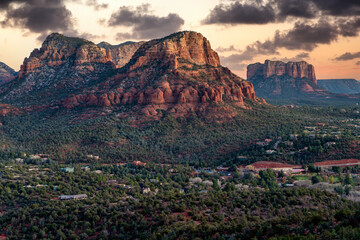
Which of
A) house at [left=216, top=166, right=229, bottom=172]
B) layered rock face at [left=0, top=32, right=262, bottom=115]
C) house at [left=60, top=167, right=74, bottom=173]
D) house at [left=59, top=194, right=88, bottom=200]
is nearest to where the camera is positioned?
house at [left=59, top=194, right=88, bottom=200]

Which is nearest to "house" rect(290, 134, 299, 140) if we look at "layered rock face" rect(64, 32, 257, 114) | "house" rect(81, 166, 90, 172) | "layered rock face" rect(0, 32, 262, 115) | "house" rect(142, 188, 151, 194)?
"layered rock face" rect(64, 32, 257, 114)

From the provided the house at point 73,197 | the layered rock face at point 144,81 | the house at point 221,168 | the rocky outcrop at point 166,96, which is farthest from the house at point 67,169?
the rocky outcrop at point 166,96

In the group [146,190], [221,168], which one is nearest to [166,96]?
[221,168]

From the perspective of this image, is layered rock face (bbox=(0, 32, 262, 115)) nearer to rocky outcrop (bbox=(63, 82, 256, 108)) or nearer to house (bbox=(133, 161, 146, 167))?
rocky outcrop (bbox=(63, 82, 256, 108))

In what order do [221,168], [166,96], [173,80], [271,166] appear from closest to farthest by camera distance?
1. [271,166]
2. [221,168]
3. [166,96]
4. [173,80]

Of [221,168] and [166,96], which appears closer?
[221,168]

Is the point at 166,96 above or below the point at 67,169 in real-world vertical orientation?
above

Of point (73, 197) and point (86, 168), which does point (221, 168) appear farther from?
point (73, 197)

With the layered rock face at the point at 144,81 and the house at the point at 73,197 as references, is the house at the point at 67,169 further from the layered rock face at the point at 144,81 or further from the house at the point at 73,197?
the layered rock face at the point at 144,81

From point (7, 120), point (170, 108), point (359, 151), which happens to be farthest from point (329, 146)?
point (7, 120)
